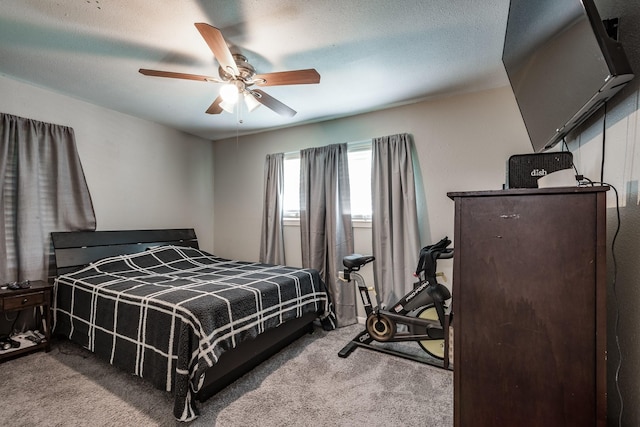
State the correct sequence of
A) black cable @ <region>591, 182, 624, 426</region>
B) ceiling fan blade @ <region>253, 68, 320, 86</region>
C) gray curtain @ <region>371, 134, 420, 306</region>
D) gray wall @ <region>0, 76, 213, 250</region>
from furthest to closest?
gray curtain @ <region>371, 134, 420, 306</region> → gray wall @ <region>0, 76, 213, 250</region> → ceiling fan blade @ <region>253, 68, 320, 86</region> → black cable @ <region>591, 182, 624, 426</region>

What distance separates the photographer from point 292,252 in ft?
12.5

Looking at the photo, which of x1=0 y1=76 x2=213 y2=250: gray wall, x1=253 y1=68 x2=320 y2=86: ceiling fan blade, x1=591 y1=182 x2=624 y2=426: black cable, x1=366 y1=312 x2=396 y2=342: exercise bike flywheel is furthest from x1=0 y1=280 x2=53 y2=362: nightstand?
x1=591 y1=182 x2=624 y2=426: black cable

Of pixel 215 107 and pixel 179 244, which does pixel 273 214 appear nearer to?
pixel 179 244

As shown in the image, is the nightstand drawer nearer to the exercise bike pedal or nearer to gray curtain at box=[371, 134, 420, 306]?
gray curtain at box=[371, 134, 420, 306]

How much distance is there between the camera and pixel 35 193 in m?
2.68

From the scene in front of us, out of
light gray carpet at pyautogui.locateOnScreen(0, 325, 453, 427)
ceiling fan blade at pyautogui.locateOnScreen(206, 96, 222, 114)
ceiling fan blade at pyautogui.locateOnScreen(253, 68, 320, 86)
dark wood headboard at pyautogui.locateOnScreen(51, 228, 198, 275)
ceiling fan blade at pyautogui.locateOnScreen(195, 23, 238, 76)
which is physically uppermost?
ceiling fan blade at pyautogui.locateOnScreen(195, 23, 238, 76)

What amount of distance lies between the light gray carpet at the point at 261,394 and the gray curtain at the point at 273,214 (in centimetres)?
152

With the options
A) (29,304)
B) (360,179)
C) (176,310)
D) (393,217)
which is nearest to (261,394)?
(176,310)

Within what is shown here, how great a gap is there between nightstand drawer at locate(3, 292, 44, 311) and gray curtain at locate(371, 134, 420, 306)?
10.1 feet

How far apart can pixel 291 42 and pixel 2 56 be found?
2261mm

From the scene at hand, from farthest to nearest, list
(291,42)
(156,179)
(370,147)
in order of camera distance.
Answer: (156,179), (370,147), (291,42)

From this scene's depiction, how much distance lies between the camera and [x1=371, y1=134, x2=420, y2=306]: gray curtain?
2938mm

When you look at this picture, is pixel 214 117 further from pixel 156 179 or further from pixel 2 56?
pixel 2 56

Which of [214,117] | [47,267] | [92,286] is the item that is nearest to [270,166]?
[214,117]
